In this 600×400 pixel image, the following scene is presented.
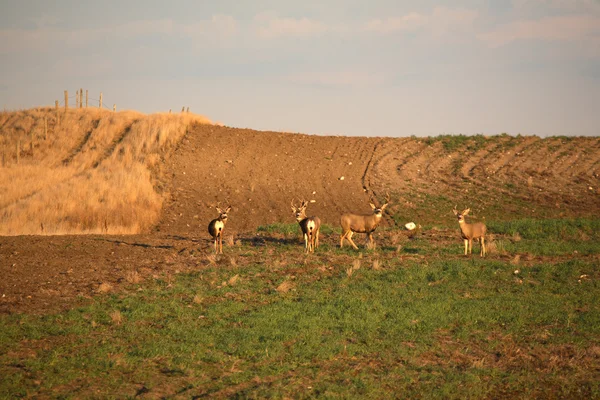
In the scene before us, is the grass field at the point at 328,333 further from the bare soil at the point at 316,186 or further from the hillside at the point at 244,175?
the hillside at the point at 244,175

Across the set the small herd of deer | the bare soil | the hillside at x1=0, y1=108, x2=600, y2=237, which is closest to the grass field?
the small herd of deer

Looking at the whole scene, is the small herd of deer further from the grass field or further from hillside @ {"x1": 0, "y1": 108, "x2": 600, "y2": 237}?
hillside @ {"x1": 0, "y1": 108, "x2": 600, "y2": 237}

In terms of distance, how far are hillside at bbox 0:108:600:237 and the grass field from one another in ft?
39.8

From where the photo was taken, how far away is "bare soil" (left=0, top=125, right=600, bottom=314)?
2136cm

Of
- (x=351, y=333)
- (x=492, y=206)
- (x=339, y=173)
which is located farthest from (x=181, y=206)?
(x=351, y=333)

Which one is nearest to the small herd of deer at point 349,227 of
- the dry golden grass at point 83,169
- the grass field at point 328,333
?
the grass field at point 328,333

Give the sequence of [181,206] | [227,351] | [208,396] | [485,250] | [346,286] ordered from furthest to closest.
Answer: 1. [181,206]
2. [485,250]
3. [346,286]
4. [227,351]
5. [208,396]

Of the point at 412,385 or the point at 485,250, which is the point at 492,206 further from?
the point at 412,385

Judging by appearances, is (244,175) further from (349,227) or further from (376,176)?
(349,227)

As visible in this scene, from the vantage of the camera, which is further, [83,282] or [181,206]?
[181,206]

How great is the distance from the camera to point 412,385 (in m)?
10.3

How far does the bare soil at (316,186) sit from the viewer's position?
21.4 m

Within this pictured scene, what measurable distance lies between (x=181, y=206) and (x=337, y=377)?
973 inches

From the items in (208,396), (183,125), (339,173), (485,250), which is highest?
(183,125)
